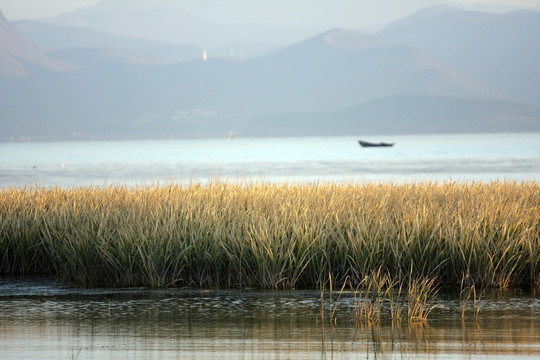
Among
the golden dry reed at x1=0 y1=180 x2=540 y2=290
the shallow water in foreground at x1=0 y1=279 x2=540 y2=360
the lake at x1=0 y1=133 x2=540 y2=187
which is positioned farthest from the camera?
the lake at x1=0 y1=133 x2=540 y2=187

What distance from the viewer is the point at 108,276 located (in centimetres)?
1296

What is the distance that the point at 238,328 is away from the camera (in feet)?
31.2

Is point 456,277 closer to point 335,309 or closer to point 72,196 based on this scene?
point 335,309

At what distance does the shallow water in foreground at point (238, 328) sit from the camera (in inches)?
329

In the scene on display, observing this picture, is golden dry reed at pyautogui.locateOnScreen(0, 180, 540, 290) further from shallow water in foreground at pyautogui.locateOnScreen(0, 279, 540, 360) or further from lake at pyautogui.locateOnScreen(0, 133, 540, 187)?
lake at pyautogui.locateOnScreen(0, 133, 540, 187)

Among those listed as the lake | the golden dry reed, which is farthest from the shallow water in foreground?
the lake

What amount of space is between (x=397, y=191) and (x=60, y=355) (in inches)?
462

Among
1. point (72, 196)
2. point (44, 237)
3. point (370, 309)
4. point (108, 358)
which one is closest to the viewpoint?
point (108, 358)

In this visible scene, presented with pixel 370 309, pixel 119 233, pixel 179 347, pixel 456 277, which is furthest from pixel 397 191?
pixel 179 347

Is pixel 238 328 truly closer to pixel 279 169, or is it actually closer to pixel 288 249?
pixel 288 249

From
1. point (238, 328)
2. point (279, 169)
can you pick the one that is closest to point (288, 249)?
point (238, 328)

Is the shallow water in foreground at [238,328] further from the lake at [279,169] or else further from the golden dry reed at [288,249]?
the lake at [279,169]

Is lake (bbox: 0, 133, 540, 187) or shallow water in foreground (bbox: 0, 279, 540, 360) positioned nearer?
shallow water in foreground (bbox: 0, 279, 540, 360)

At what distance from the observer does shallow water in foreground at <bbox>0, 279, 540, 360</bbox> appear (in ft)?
27.4
